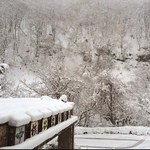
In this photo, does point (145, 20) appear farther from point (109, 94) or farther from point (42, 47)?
point (109, 94)

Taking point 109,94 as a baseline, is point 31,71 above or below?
above

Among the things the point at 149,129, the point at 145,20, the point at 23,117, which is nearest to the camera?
the point at 23,117

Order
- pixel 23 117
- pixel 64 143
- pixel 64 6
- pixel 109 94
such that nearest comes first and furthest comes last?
pixel 23 117 < pixel 64 143 < pixel 109 94 < pixel 64 6

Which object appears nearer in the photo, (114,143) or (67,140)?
(67,140)

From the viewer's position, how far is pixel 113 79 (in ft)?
78.2

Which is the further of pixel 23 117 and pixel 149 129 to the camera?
pixel 149 129

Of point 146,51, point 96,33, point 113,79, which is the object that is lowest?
point 113,79

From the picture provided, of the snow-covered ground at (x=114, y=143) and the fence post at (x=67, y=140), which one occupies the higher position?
the fence post at (x=67, y=140)

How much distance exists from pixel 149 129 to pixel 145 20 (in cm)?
3018

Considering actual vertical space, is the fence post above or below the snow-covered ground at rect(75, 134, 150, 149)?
above

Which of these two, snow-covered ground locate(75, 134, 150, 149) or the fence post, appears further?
snow-covered ground locate(75, 134, 150, 149)

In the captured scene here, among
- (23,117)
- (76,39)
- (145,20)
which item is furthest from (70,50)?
(23,117)

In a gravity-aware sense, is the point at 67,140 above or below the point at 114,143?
above

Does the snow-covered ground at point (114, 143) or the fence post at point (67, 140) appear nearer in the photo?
the fence post at point (67, 140)
